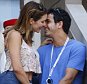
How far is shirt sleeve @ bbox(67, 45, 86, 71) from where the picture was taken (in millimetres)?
5391

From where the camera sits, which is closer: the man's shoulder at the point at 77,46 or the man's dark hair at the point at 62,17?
the man's shoulder at the point at 77,46

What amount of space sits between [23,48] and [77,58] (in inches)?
28.0

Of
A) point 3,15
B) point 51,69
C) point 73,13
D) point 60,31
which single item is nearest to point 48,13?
point 60,31

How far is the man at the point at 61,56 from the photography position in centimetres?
541

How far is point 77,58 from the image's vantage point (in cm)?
542

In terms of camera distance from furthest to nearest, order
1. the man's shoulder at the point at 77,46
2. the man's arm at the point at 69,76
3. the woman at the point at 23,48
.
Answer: the man's shoulder at the point at 77,46, the man's arm at the point at 69,76, the woman at the point at 23,48

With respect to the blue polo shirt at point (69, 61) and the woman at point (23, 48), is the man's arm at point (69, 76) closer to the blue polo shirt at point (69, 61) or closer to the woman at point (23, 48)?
the blue polo shirt at point (69, 61)

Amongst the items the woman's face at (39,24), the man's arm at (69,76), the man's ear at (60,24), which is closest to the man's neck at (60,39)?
the man's ear at (60,24)

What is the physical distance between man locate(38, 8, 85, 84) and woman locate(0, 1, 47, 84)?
250mm

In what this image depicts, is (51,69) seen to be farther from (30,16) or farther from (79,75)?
(30,16)

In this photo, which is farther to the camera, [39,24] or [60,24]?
[60,24]

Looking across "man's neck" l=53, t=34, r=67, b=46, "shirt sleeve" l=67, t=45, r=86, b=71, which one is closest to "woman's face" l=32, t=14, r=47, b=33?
"man's neck" l=53, t=34, r=67, b=46

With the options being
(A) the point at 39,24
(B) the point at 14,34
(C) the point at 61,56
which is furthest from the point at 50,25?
(B) the point at 14,34

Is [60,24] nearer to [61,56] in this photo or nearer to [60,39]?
[60,39]
